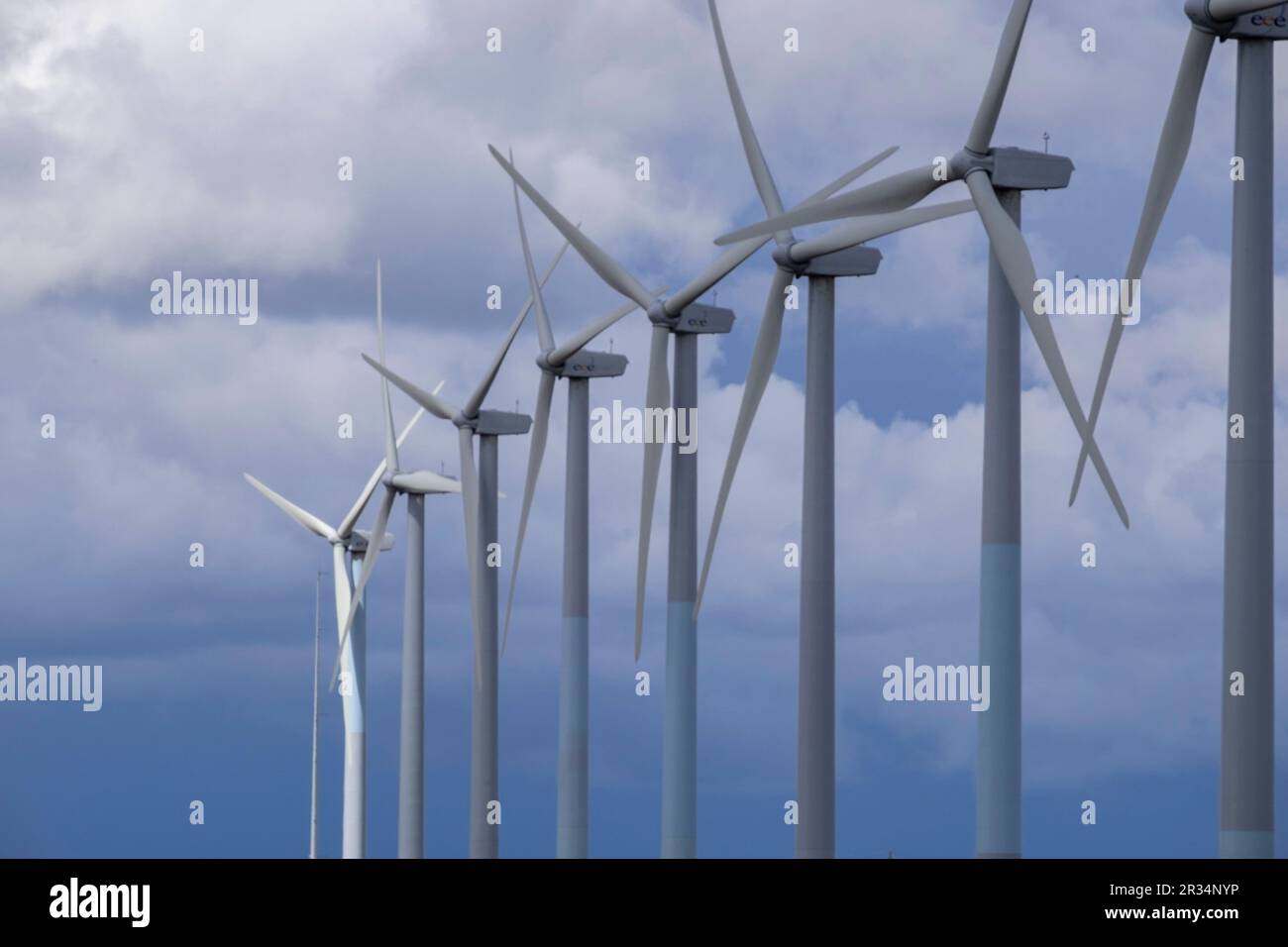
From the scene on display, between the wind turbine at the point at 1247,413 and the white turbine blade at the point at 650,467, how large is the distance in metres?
18.8

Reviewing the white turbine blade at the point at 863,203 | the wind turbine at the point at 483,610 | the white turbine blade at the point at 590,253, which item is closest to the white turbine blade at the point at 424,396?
the wind turbine at the point at 483,610

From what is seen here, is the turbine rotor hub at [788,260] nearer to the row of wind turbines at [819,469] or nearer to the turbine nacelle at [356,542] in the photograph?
the row of wind turbines at [819,469]

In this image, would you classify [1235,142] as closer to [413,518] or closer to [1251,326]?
[1251,326]

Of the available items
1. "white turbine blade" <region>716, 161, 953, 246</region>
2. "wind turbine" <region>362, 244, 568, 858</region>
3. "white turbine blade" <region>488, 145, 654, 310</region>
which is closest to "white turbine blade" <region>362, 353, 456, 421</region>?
"wind turbine" <region>362, 244, 568, 858</region>

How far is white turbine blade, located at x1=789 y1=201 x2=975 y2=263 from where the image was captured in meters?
40.5

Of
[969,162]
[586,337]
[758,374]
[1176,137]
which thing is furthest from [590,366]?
[1176,137]

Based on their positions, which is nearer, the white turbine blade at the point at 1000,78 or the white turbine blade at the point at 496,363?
the white turbine blade at the point at 1000,78

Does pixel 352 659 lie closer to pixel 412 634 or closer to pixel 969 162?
pixel 412 634

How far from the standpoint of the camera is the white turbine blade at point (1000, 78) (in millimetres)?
38969

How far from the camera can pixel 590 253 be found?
56188mm
